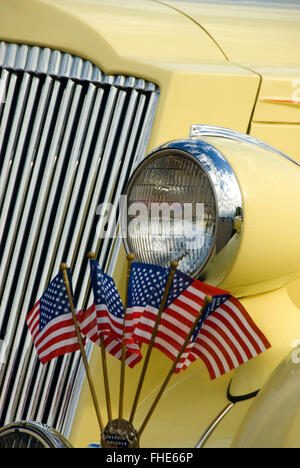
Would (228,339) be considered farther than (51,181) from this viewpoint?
No

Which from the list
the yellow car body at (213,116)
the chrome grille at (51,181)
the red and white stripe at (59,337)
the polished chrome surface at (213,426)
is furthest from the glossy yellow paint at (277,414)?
the chrome grille at (51,181)

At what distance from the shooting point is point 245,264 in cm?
152

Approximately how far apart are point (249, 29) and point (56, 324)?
1.16m

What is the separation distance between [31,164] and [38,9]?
41cm

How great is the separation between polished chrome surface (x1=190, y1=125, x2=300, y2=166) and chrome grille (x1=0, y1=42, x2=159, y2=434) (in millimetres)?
117

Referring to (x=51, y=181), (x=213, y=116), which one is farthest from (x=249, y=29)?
(x=51, y=181)

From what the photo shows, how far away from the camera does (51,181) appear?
1.77 metres

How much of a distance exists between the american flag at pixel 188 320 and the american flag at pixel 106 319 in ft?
0.13

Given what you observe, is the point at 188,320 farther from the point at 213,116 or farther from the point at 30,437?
the point at 213,116

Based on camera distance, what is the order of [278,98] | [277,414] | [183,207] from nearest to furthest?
[277,414] < [183,207] < [278,98]

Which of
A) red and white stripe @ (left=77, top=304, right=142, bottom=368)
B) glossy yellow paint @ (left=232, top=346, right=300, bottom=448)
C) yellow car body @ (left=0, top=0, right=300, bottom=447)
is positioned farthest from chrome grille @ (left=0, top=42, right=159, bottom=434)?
glossy yellow paint @ (left=232, top=346, right=300, bottom=448)

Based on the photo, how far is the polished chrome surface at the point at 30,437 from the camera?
134cm

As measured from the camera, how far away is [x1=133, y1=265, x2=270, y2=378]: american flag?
4.67 ft

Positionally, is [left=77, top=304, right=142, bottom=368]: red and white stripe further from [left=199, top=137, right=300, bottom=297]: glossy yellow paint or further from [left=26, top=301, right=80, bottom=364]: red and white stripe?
[left=199, top=137, right=300, bottom=297]: glossy yellow paint
